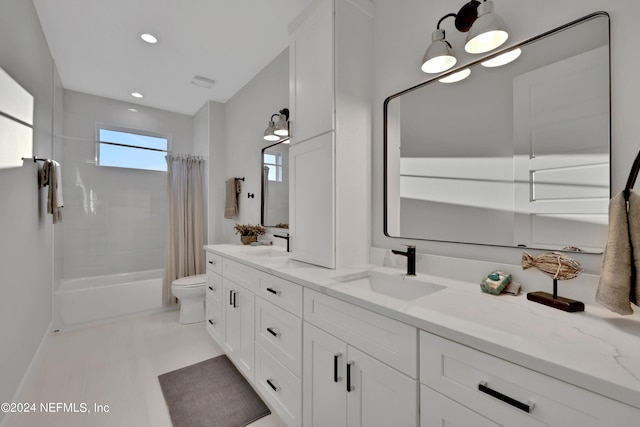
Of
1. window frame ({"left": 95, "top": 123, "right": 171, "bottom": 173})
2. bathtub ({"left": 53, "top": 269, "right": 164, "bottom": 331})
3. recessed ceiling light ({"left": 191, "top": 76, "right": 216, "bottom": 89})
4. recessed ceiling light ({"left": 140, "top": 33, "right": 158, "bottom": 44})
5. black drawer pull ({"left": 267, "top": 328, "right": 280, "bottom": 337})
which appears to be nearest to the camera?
black drawer pull ({"left": 267, "top": 328, "right": 280, "bottom": 337})

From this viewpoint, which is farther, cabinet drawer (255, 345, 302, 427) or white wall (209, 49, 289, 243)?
white wall (209, 49, 289, 243)

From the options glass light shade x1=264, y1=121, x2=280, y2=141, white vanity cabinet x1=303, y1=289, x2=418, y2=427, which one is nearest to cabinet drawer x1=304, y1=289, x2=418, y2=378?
white vanity cabinet x1=303, y1=289, x2=418, y2=427

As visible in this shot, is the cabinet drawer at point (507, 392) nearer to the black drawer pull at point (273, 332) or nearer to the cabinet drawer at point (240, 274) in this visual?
the black drawer pull at point (273, 332)

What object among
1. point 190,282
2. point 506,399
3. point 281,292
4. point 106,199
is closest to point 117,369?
point 190,282

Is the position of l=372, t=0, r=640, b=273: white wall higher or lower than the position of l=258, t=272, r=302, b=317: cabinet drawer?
higher

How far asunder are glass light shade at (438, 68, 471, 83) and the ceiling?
4.06 ft

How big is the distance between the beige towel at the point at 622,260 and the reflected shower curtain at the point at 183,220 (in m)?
3.64

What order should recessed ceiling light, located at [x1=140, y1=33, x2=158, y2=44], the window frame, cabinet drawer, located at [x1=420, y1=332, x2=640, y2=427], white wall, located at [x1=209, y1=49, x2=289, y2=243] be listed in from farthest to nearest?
1. the window frame
2. white wall, located at [x1=209, y1=49, x2=289, y2=243]
3. recessed ceiling light, located at [x1=140, y1=33, x2=158, y2=44]
4. cabinet drawer, located at [x1=420, y1=332, x2=640, y2=427]

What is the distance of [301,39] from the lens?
1797 millimetres

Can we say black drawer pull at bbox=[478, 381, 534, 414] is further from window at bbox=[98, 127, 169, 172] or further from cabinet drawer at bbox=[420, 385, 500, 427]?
window at bbox=[98, 127, 169, 172]

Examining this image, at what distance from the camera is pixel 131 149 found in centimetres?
364

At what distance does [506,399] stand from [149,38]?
A: 3.17 metres

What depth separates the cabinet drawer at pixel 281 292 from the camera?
4.48 ft

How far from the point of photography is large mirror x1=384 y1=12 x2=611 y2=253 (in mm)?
981
